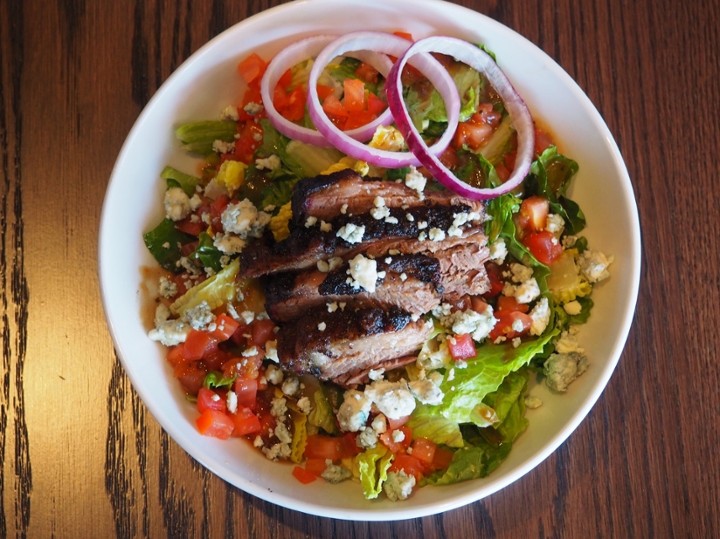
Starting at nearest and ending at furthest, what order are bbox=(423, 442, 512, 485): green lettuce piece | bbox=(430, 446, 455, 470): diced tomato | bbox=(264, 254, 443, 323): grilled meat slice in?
bbox=(264, 254, 443, 323): grilled meat slice
bbox=(423, 442, 512, 485): green lettuce piece
bbox=(430, 446, 455, 470): diced tomato

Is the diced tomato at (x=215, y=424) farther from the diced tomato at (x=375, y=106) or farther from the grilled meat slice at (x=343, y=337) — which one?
the diced tomato at (x=375, y=106)

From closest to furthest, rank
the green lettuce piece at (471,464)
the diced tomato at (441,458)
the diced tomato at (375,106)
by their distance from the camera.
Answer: the green lettuce piece at (471,464), the diced tomato at (441,458), the diced tomato at (375,106)

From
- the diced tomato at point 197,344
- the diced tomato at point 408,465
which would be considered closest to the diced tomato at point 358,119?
the diced tomato at point 197,344

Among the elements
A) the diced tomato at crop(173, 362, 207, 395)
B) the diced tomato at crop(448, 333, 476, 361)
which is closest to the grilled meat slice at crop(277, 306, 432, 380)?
the diced tomato at crop(448, 333, 476, 361)

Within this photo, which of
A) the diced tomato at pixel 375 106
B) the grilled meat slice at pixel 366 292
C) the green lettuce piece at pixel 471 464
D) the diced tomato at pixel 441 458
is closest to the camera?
the grilled meat slice at pixel 366 292

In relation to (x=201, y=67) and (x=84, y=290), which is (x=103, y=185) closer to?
(x=84, y=290)

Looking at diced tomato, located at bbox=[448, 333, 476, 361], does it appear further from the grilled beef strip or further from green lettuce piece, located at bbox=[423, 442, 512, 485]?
green lettuce piece, located at bbox=[423, 442, 512, 485]

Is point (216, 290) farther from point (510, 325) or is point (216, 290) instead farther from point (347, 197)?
Answer: point (510, 325)
